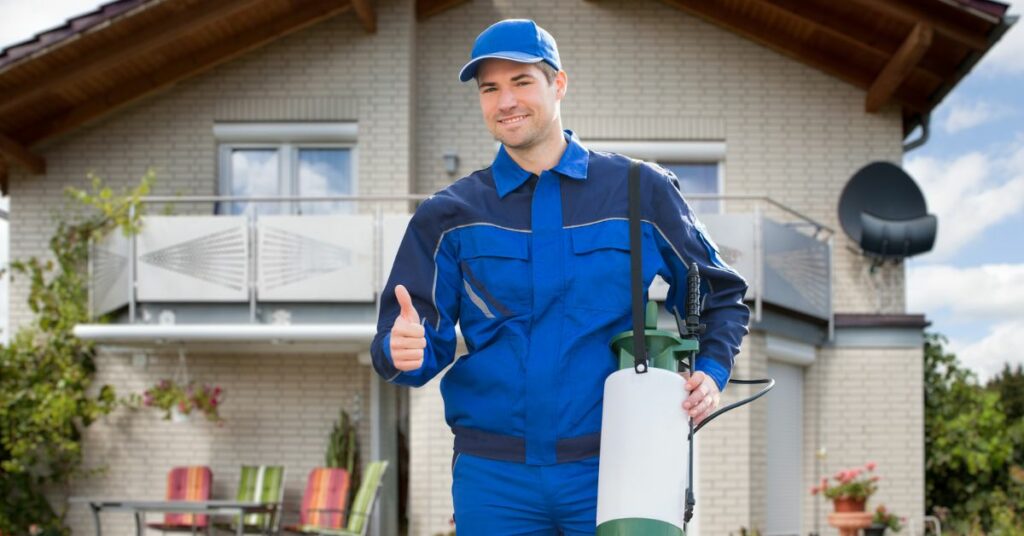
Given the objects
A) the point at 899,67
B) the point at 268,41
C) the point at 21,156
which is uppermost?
the point at 268,41

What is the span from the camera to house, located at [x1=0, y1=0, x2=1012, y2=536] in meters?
12.8

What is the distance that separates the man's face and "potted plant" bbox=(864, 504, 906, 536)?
10801mm

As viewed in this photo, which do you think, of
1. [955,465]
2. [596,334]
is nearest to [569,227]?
[596,334]

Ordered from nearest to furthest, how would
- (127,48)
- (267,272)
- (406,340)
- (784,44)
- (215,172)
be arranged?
Result: (406,340) → (267,272) → (127,48) → (215,172) → (784,44)

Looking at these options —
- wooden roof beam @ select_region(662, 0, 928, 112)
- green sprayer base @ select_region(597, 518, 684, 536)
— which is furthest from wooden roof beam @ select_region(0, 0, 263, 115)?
green sprayer base @ select_region(597, 518, 684, 536)

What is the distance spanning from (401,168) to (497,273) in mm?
11216

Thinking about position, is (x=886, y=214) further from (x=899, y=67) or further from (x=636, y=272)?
(x=636, y=272)

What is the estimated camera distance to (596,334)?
2.78 metres

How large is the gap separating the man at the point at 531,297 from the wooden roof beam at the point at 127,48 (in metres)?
10.9

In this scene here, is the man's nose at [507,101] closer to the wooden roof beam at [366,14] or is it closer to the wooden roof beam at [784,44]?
the wooden roof beam at [366,14]

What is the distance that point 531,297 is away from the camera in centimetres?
281

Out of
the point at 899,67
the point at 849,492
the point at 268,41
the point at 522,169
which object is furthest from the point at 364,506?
the point at 522,169

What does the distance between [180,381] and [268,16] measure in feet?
12.7

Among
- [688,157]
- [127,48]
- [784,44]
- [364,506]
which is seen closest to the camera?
[364,506]
